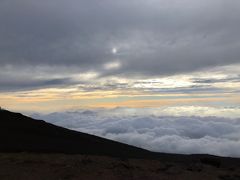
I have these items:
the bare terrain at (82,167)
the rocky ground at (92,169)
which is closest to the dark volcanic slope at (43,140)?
the bare terrain at (82,167)

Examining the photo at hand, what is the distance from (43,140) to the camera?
46688mm

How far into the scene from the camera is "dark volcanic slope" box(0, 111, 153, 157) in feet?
135

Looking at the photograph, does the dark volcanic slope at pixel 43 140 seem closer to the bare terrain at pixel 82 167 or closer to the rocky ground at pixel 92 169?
the bare terrain at pixel 82 167

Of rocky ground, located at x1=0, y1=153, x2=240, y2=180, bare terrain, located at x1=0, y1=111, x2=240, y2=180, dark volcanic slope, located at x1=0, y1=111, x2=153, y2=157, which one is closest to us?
rocky ground, located at x1=0, y1=153, x2=240, y2=180

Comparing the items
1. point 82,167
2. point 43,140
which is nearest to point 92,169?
point 82,167

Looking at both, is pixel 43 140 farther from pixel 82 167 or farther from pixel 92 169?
pixel 92 169

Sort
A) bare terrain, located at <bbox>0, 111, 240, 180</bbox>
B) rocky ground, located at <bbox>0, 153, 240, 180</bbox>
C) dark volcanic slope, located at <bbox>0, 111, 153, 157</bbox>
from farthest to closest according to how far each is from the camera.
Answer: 1. dark volcanic slope, located at <bbox>0, 111, 153, 157</bbox>
2. bare terrain, located at <bbox>0, 111, 240, 180</bbox>
3. rocky ground, located at <bbox>0, 153, 240, 180</bbox>

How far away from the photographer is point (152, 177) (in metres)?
29.0

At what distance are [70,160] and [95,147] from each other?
52.8 feet

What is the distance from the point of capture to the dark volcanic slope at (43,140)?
41000 mm

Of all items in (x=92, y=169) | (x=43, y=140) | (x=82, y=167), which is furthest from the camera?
(x=43, y=140)

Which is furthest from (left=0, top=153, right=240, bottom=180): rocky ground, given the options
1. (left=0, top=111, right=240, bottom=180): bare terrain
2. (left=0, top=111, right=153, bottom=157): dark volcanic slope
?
(left=0, top=111, right=153, bottom=157): dark volcanic slope

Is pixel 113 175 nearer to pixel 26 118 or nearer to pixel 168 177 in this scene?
pixel 168 177

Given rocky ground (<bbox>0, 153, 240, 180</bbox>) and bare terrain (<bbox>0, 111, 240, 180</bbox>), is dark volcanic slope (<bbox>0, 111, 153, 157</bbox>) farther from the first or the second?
rocky ground (<bbox>0, 153, 240, 180</bbox>)
